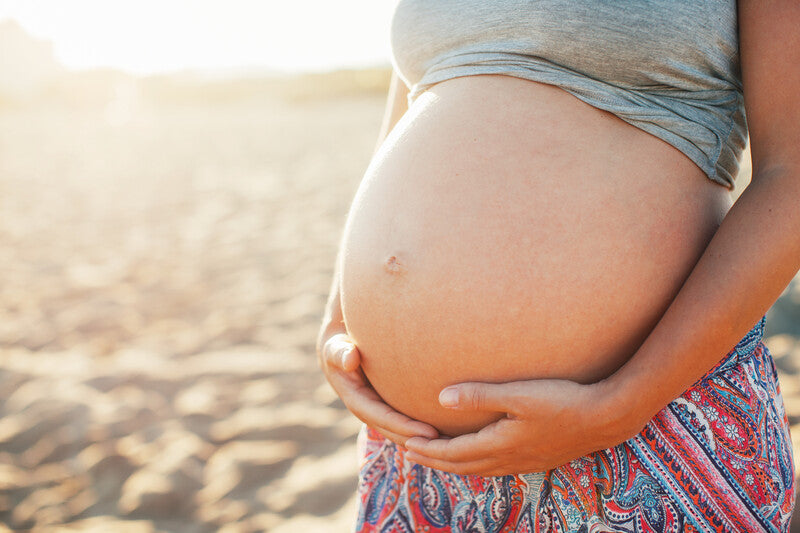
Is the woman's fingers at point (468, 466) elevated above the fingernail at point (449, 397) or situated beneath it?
situated beneath

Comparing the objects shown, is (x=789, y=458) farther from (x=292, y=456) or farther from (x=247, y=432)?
(x=247, y=432)

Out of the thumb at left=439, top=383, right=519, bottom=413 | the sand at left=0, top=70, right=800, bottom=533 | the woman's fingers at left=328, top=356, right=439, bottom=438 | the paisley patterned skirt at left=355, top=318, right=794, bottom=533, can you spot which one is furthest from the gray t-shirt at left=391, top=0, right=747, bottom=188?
the sand at left=0, top=70, right=800, bottom=533

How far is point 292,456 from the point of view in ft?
6.10

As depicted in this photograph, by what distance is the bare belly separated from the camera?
0.74 metres

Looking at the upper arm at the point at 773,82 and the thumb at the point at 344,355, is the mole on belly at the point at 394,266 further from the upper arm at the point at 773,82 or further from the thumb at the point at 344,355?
the upper arm at the point at 773,82

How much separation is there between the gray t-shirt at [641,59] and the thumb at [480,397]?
424 millimetres

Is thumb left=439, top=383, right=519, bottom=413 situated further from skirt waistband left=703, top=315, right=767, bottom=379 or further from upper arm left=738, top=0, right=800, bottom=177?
upper arm left=738, top=0, right=800, bottom=177

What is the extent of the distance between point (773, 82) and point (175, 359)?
7.81 feet

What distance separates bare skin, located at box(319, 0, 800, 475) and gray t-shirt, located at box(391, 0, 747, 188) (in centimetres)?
6

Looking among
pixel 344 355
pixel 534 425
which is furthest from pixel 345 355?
pixel 534 425

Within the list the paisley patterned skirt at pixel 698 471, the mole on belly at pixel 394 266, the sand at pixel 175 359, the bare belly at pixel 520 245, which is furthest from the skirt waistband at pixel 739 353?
the sand at pixel 175 359

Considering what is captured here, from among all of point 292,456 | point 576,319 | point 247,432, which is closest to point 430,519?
point 576,319

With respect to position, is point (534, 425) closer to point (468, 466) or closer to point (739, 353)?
A: point (468, 466)

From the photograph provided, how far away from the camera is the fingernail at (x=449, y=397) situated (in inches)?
29.4
